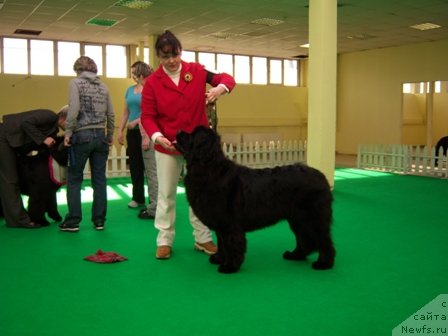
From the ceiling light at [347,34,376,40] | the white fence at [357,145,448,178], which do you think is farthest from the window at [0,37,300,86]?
the white fence at [357,145,448,178]

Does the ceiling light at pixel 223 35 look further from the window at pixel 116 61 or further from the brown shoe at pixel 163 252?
the brown shoe at pixel 163 252

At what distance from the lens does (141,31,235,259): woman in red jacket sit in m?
3.75

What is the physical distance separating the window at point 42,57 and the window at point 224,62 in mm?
5878

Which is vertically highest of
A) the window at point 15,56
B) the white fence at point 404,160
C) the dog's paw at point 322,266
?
the window at point 15,56

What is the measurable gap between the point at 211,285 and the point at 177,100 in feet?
5.03

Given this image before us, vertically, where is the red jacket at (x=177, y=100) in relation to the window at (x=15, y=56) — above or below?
below

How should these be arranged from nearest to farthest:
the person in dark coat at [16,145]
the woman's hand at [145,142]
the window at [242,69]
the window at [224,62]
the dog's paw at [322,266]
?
1. the dog's paw at [322,266]
2. the person in dark coat at [16,145]
3. the woman's hand at [145,142]
4. the window at [224,62]
5. the window at [242,69]

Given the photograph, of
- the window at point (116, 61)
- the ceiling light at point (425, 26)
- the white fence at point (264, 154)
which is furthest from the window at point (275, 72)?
the ceiling light at point (425, 26)

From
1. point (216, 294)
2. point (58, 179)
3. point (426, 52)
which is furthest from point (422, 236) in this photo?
point (426, 52)

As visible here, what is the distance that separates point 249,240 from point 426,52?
12.0m

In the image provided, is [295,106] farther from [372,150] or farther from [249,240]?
[249,240]

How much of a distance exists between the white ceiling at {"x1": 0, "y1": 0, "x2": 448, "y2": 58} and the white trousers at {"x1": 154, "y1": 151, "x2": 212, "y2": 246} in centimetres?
649

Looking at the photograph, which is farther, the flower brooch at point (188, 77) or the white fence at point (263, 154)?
the white fence at point (263, 154)

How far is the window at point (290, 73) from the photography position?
18.5 meters
